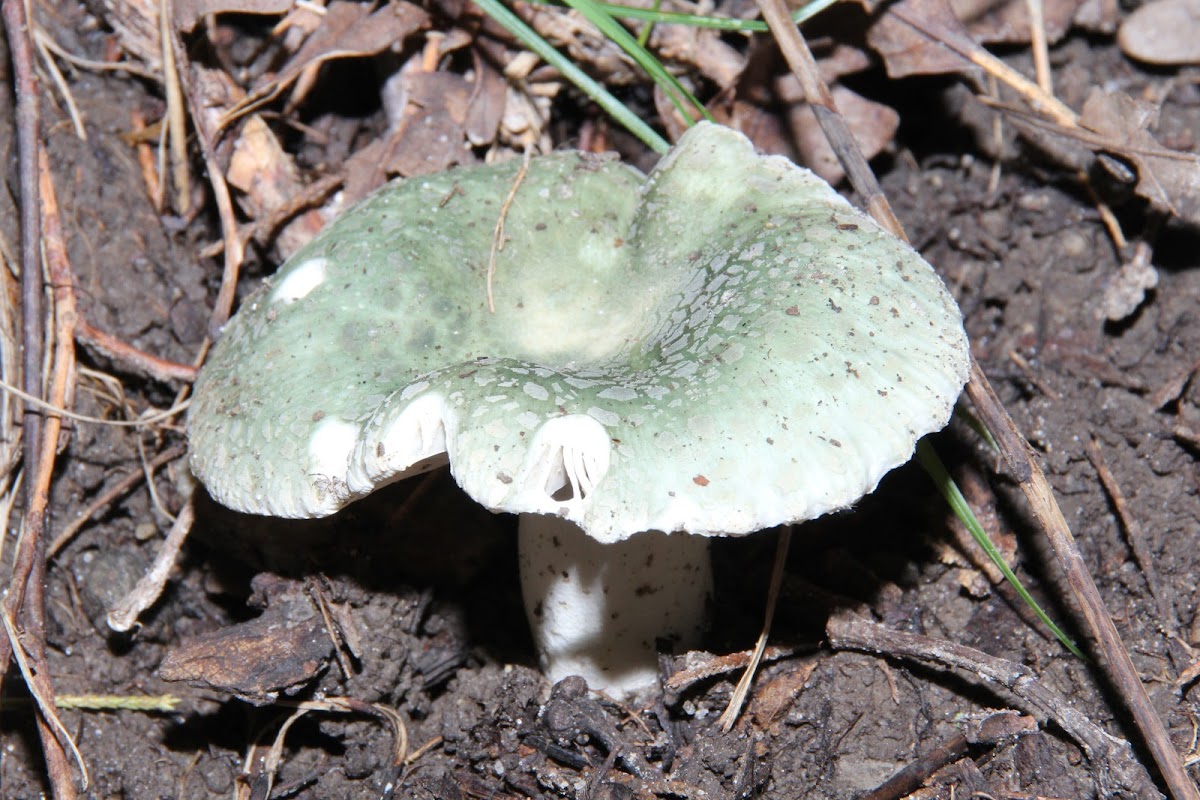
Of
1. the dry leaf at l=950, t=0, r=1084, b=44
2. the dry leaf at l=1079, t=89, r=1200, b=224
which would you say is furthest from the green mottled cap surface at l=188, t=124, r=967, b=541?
the dry leaf at l=950, t=0, r=1084, b=44

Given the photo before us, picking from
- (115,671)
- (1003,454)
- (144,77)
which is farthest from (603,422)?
(144,77)

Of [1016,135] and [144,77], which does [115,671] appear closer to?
[144,77]

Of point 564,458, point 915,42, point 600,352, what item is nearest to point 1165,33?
point 915,42

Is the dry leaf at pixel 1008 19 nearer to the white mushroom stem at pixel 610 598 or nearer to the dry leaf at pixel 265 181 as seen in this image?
the white mushroom stem at pixel 610 598

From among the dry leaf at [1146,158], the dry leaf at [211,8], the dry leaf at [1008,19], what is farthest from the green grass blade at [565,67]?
the dry leaf at [1146,158]

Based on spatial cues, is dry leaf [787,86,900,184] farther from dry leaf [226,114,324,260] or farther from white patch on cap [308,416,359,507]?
white patch on cap [308,416,359,507]

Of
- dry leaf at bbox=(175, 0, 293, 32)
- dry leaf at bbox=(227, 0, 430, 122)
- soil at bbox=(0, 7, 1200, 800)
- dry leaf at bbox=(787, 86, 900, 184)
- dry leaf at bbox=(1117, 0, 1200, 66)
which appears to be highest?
dry leaf at bbox=(175, 0, 293, 32)
